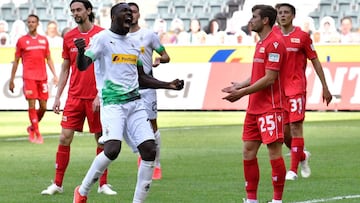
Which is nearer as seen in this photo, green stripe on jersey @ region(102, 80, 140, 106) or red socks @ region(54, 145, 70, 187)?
green stripe on jersey @ region(102, 80, 140, 106)

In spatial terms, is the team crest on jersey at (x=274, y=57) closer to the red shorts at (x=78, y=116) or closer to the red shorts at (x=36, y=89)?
the red shorts at (x=78, y=116)

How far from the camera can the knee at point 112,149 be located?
1048 centimetres

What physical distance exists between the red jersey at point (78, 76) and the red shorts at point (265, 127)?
2.51 m

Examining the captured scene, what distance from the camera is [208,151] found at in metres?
18.4

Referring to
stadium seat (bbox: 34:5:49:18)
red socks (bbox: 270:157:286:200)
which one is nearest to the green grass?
red socks (bbox: 270:157:286:200)

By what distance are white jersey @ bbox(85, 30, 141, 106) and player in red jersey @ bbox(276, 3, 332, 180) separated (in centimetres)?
390

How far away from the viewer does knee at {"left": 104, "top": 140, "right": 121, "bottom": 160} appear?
1048 centimetres

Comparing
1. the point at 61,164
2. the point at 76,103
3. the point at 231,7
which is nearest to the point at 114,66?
the point at 76,103

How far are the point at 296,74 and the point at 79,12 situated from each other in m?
3.46

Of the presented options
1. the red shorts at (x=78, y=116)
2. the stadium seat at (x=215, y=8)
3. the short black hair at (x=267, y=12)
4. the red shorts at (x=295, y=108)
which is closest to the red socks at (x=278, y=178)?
the short black hair at (x=267, y=12)

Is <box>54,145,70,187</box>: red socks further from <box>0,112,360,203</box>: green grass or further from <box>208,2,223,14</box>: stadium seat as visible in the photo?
<box>208,2,223,14</box>: stadium seat

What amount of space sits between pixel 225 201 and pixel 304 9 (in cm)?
2267

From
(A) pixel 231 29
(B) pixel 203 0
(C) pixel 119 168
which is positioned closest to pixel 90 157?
(C) pixel 119 168

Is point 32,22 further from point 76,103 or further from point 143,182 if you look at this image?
point 143,182
